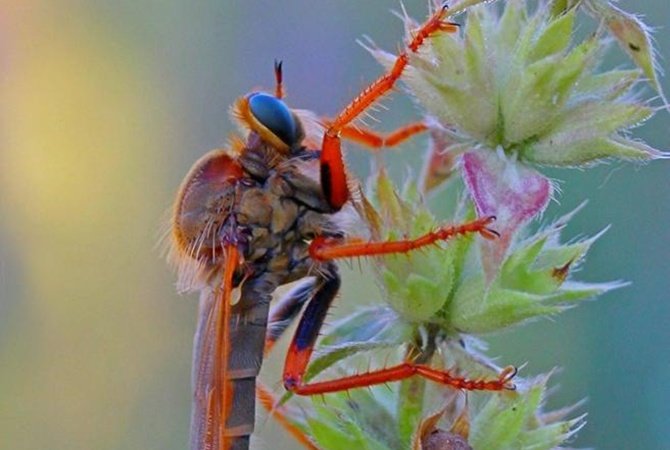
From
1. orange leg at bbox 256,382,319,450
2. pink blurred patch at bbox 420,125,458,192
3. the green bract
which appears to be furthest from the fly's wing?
the green bract

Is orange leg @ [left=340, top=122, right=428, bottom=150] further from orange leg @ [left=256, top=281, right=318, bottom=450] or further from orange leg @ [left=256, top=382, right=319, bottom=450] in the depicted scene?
orange leg @ [left=256, top=382, right=319, bottom=450]

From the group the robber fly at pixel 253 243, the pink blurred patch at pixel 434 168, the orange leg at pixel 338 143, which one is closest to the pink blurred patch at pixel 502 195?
the pink blurred patch at pixel 434 168

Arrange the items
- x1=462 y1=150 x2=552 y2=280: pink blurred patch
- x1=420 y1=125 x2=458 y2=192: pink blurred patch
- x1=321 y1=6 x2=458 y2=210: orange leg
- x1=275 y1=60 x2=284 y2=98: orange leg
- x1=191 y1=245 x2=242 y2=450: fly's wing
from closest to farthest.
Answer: x1=462 y1=150 x2=552 y2=280: pink blurred patch
x1=420 y1=125 x2=458 y2=192: pink blurred patch
x1=321 y1=6 x2=458 y2=210: orange leg
x1=191 y1=245 x2=242 y2=450: fly's wing
x1=275 y1=60 x2=284 y2=98: orange leg

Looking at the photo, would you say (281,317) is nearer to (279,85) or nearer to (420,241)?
(279,85)

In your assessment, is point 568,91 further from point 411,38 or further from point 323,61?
point 323,61

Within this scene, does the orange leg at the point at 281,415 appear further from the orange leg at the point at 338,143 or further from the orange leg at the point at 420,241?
the orange leg at the point at 338,143

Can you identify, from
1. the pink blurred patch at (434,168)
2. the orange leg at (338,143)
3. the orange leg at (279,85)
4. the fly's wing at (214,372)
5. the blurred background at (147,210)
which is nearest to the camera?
the pink blurred patch at (434,168)

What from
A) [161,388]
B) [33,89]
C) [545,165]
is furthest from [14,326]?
[545,165]
